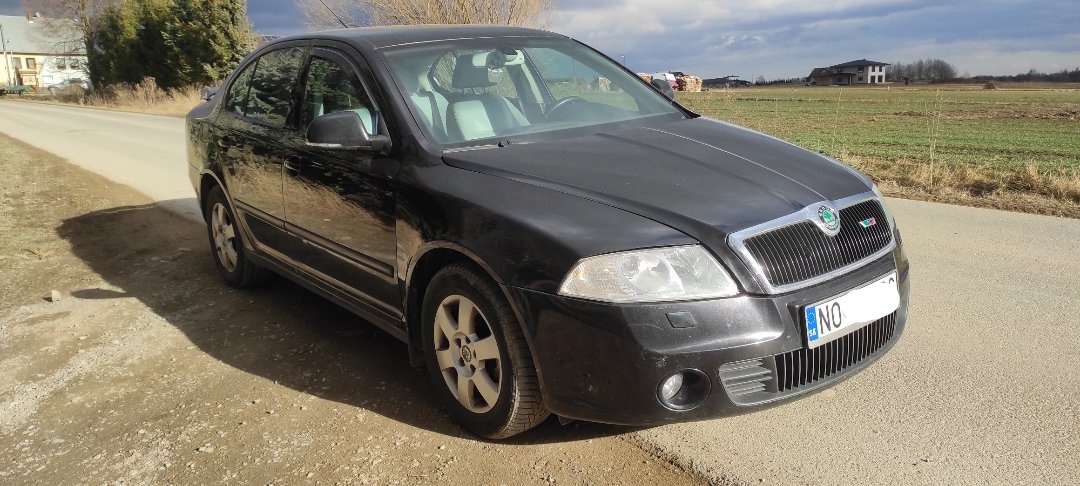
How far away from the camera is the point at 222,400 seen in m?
3.75

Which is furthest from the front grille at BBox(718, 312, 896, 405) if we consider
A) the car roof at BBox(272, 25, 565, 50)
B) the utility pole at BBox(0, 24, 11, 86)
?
the utility pole at BBox(0, 24, 11, 86)

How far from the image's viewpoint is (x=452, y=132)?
11.8 feet

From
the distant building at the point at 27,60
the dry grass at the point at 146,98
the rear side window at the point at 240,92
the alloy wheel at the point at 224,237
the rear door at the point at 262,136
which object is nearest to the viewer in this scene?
the rear door at the point at 262,136

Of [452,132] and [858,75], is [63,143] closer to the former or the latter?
[452,132]

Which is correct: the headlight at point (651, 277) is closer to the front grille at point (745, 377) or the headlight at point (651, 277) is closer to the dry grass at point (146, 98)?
the front grille at point (745, 377)

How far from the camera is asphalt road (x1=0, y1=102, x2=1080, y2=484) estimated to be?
2.86 m

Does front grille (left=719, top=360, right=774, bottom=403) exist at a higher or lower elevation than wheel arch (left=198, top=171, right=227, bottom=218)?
lower

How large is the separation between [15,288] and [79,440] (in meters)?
3.23

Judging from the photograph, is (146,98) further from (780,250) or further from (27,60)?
(27,60)

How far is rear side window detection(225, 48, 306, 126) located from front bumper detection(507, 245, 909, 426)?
242 cm

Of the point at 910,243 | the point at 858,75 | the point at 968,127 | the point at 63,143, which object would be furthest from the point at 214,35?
the point at 858,75

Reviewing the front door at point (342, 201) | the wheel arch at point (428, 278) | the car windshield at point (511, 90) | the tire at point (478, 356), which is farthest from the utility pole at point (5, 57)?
the tire at point (478, 356)

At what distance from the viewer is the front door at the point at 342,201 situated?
3.58 m

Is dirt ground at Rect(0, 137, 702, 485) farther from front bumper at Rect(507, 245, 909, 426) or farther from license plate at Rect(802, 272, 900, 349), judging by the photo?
license plate at Rect(802, 272, 900, 349)
